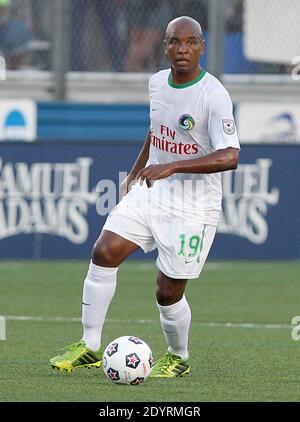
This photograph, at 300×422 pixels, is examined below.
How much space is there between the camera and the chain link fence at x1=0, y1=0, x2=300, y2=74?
16.1m

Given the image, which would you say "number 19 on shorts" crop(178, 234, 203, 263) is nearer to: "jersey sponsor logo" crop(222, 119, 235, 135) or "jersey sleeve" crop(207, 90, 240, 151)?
"jersey sleeve" crop(207, 90, 240, 151)

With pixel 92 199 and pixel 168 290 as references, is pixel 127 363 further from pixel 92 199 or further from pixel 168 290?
pixel 92 199

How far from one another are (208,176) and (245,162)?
7.70 metres

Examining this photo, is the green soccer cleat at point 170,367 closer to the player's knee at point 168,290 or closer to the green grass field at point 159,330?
the green grass field at point 159,330

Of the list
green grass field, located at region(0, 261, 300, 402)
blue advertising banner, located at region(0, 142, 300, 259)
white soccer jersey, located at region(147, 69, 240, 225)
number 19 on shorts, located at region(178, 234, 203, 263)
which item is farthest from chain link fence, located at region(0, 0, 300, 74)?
number 19 on shorts, located at region(178, 234, 203, 263)

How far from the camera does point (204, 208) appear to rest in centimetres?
800

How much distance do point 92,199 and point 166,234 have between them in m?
7.45

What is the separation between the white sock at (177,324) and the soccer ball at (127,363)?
1.49 ft

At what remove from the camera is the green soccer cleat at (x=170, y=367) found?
791 cm

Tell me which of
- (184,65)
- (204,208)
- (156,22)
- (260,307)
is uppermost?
(156,22)

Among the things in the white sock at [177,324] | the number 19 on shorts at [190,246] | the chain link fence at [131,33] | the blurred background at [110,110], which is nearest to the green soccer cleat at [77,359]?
the white sock at [177,324]

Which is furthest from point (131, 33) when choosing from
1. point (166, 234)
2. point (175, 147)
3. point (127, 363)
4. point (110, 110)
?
point (127, 363)

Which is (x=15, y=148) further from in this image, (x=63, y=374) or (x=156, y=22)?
(x=63, y=374)
